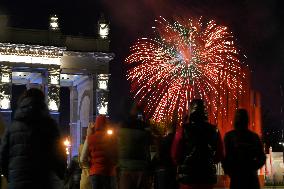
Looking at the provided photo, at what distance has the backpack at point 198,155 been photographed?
800cm

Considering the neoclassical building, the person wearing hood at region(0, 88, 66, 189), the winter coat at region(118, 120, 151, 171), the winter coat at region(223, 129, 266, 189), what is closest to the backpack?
the winter coat at region(223, 129, 266, 189)

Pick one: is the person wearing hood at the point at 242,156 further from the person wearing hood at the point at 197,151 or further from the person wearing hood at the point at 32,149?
the person wearing hood at the point at 32,149

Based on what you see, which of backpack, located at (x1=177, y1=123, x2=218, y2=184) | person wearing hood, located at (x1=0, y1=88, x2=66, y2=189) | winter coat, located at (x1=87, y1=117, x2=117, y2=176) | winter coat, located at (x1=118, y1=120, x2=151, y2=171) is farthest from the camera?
winter coat, located at (x1=87, y1=117, x2=117, y2=176)

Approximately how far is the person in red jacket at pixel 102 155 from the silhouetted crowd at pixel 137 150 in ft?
0.31

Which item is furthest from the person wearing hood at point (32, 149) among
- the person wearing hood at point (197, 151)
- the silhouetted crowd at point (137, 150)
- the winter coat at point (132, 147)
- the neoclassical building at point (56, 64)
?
the neoclassical building at point (56, 64)

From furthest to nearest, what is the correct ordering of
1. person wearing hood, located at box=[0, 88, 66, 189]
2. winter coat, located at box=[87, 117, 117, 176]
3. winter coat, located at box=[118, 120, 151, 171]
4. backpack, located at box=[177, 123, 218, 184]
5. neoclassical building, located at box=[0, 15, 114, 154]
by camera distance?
neoclassical building, located at box=[0, 15, 114, 154] → winter coat, located at box=[87, 117, 117, 176] → winter coat, located at box=[118, 120, 151, 171] → backpack, located at box=[177, 123, 218, 184] → person wearing hood, located at box=[0, 88, 66, 189]

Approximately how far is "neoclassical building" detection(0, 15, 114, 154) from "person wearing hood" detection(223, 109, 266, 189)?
39.7m

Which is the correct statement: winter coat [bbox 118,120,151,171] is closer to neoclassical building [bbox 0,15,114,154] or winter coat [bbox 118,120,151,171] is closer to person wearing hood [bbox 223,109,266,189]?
person wearing hood [bbox 223,109,266,189]

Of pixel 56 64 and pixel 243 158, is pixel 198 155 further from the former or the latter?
pixel 56 64

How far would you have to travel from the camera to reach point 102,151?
1097 cm

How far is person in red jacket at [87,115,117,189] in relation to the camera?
10.9m

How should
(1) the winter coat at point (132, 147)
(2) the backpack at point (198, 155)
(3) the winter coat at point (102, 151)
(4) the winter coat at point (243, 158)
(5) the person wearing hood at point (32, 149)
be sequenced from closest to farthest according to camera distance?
1. (5) the person wearing hood at point (32, 149)
2. (2) the backpack at point (198, 155)
3. (4) the winter coat at point (243, 158)
4. (1) the winter coat at point (132, 147)
5. (3) the winter coat at point (102, 151)

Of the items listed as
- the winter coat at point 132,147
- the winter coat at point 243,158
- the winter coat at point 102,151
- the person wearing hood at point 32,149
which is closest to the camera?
the person wearing hood at point 32,149

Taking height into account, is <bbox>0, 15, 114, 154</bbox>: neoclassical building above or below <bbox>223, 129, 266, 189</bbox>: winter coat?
above
